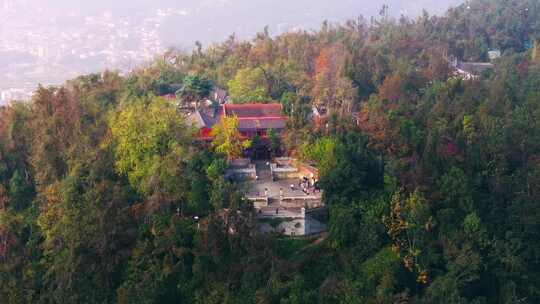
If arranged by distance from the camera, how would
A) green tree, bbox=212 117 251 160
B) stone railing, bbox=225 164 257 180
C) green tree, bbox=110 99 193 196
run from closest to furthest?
green tree, bbox=110 99 193 196 < stone railing, bbox=225 164 257 180 < green tree, bbox=212 117 251 160

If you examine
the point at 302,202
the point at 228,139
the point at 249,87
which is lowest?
the point at 302,202

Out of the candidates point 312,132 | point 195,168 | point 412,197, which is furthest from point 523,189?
point 195,168

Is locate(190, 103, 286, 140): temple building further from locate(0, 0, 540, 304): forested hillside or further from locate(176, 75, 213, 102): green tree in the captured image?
locate(176, 75, 213, 102): green tree

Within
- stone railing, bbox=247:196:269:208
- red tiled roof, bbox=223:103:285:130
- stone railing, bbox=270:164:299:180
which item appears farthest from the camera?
red tiled roof, bbox=223:103:285:130

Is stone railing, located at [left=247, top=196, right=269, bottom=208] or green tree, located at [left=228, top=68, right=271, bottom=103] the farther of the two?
green tree, located at [left=228, top=68, right=271, bottom=103]

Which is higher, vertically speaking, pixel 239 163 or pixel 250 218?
pixel 239 163

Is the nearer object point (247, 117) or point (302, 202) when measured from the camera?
point (302, 202)

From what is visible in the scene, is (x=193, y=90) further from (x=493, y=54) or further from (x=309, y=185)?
(x=493, y=54)

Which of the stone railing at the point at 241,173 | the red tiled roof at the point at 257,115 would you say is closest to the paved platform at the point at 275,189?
the stone railing at the point at 241,173

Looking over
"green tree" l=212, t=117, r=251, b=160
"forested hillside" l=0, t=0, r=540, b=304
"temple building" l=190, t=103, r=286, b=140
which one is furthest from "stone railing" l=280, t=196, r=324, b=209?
"temple building" l=190, t=103, r=286, b=140

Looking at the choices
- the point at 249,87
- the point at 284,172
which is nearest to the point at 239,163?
the point at 284,172
